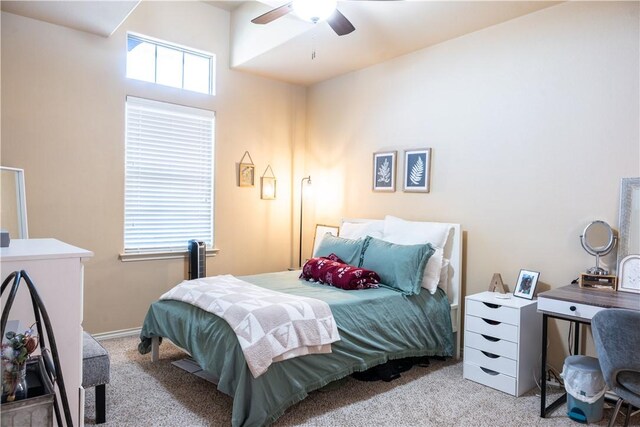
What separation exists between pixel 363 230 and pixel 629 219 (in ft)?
6.74

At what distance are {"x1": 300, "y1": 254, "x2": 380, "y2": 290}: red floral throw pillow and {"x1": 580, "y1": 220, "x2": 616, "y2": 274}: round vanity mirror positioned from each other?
147 centimetres

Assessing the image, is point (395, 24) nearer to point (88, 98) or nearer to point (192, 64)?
point (192, 64)

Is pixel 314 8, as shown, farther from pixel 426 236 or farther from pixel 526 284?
pixel 526 284

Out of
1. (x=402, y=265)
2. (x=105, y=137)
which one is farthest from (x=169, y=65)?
(x=402, y=265)

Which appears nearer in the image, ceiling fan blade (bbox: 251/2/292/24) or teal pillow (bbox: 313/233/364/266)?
ceiling fan blade (bbox: 251/2/292/24)

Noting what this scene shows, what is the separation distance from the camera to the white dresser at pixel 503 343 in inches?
113

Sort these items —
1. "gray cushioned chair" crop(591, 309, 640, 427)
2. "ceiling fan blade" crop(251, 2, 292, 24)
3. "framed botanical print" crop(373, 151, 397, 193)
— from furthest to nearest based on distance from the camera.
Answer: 1. "framed botanical print" crop(373, 151, 397, 193)
2. "ceiling fan blade" crop(251, 2, 292, 24)
3. "gray cushioned chair" crop(591, 309, 640, 427)

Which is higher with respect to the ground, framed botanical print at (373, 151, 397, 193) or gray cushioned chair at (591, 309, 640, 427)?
framed botanical print at (373, 151, 397, 193)

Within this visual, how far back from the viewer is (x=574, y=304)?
2.44 m

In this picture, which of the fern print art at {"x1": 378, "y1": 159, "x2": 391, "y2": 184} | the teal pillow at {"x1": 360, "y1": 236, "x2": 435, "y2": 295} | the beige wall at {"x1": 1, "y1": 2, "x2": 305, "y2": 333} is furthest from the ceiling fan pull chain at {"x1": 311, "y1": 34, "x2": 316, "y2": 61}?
the teal pillow at {"x1": 360, "y1": 236, "x2": 435, "y2": 295}

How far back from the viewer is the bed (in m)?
2.38

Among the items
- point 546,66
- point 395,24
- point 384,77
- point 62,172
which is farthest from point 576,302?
point 62,172

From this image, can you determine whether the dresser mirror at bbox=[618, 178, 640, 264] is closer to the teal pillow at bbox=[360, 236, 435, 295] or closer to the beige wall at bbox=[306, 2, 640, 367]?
the beige wall at bbox=[306, 2, 640, 367]

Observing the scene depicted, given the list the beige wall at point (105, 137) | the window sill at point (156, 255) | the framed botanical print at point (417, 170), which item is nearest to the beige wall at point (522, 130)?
the framed botanical print at point (417, 170)
